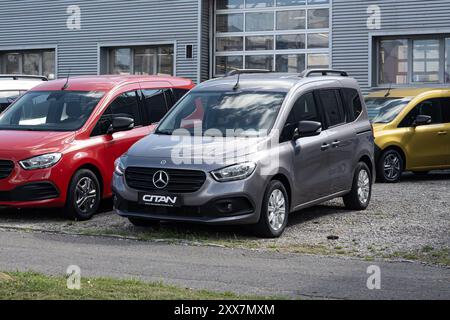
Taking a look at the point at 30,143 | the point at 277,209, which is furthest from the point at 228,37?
the point at 277,209

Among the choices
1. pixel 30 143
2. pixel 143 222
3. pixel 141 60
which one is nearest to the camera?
pixel 143 222

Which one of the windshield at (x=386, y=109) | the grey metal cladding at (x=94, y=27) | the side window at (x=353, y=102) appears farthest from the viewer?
the grey metal cladding at (x=94, y=27)

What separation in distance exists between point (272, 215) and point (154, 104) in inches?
158

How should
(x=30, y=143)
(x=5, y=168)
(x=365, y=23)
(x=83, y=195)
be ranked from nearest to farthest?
(x=5, y=168)
(x=30, y=143)
(x=83, y=195)
(x=365, y=23)

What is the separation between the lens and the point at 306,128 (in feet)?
33.6

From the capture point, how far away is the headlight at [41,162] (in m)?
10.9

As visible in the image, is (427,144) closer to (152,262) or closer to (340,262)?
(340,262)

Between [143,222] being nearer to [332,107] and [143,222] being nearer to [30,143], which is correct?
[30,143]

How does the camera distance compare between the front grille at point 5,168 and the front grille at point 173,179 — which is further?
the front grille at point 5,168

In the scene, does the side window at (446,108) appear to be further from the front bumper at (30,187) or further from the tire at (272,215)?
the front bumper at (30,187)

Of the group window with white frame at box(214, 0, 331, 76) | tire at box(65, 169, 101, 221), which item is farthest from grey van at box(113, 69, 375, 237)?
window with white frame at box(214, 0, 331, 76)

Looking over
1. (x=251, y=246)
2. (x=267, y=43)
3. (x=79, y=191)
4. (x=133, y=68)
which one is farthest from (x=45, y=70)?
(x=251, y=246)

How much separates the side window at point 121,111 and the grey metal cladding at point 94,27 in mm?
12184

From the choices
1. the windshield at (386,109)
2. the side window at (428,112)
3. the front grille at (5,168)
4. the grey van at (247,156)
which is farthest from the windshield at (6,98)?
the side window at (428,112)
